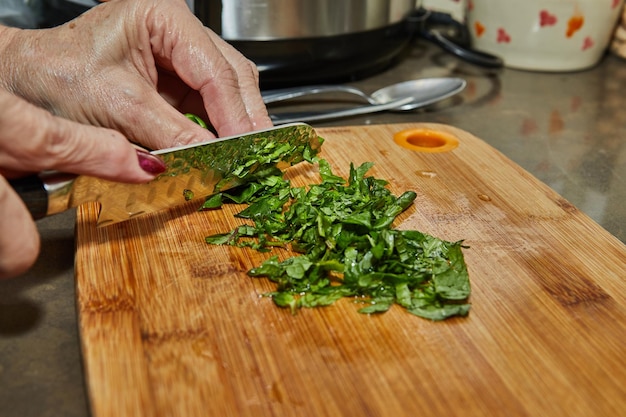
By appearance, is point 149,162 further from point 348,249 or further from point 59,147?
point 348,249

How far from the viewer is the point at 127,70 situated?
1.23m

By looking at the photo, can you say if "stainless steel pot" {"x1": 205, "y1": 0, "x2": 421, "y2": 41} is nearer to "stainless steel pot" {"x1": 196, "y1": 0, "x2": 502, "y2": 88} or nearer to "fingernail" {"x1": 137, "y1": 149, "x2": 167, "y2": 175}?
"stainless steel pot" {"x1": 196, "y1": 0, "x2": 502, "y2": 88}

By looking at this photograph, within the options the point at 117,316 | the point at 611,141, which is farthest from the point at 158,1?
the point at 611,141

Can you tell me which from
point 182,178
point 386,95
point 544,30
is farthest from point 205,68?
point 544,30

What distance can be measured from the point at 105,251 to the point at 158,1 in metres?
0.51

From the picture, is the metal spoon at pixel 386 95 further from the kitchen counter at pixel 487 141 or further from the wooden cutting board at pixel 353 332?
the wooden cutting board at pixel 353 332

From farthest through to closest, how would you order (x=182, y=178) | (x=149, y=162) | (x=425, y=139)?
1. (x=425, y=139)
2. (x=182, y=178)
3. (x=149, y=162)

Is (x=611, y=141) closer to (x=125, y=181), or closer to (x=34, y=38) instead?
(x=125, y=181)

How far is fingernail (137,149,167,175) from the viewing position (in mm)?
982

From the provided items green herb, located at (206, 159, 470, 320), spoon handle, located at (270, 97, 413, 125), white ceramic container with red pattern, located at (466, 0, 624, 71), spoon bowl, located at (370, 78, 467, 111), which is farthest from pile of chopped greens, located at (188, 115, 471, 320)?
white ceramic container with red pattern, located at (466, 0, 624, 71)

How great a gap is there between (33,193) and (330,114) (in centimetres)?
87

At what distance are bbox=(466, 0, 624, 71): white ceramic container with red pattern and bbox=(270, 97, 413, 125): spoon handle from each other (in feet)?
1.82

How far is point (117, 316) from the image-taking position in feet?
3.01

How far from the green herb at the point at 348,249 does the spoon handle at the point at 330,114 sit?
370 mm
